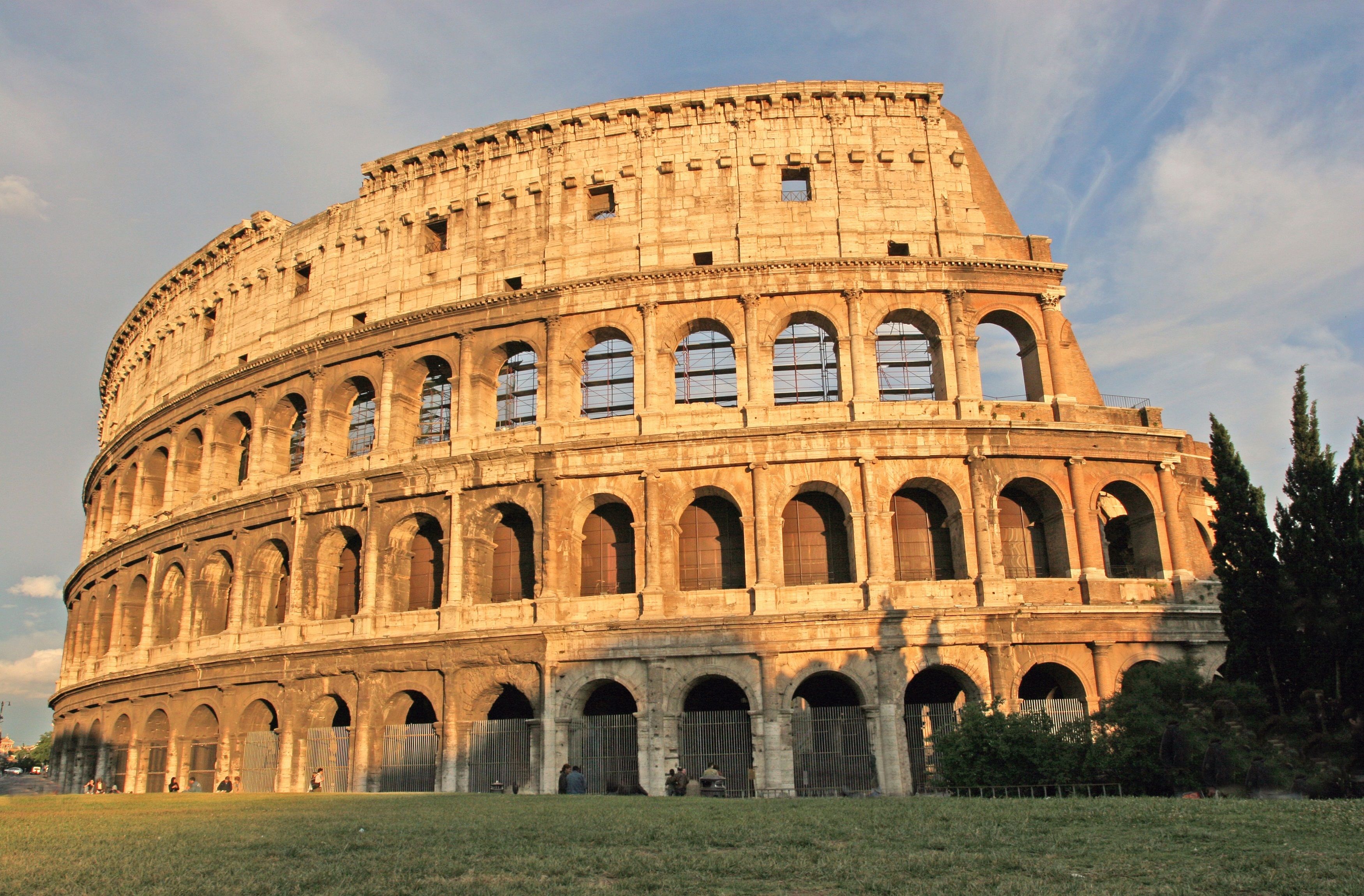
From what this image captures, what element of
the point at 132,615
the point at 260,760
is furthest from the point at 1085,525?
the point at 132,615

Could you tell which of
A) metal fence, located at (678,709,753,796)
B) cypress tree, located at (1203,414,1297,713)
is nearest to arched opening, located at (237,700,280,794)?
metal fence, located at (678,709,753,796)

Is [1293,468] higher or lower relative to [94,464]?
lower

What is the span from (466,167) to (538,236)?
3483 mm

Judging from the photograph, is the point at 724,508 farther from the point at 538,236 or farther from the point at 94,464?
the point at 94,464

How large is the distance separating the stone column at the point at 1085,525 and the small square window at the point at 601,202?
13480mm

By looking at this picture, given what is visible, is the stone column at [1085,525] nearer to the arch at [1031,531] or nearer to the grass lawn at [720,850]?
the arch at [1031,531]

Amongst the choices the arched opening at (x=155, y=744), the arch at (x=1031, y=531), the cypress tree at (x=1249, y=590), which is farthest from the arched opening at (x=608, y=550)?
the arched opening at (x=155, y=744)

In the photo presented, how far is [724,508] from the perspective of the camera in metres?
24.4

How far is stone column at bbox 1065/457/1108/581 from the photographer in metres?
22.9

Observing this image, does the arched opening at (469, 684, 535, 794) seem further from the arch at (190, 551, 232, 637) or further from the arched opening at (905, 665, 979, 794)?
the arch at (190, 551, 232, 637)

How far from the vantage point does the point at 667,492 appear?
23625 mm

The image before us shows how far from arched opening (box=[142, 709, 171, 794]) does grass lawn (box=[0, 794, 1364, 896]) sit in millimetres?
18088

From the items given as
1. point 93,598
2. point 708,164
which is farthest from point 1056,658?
point 93,598

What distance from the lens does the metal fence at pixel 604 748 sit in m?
22.3
